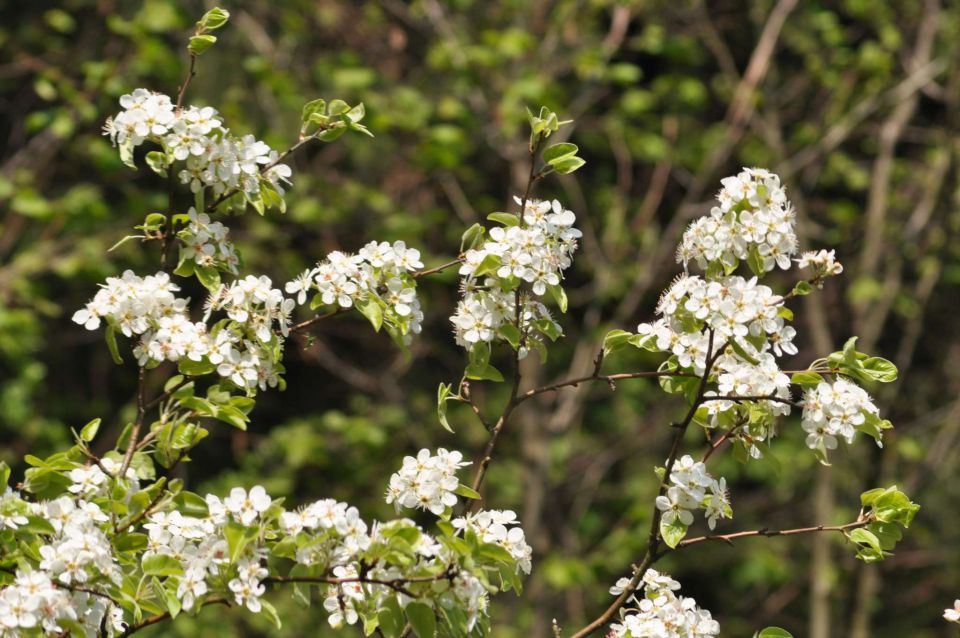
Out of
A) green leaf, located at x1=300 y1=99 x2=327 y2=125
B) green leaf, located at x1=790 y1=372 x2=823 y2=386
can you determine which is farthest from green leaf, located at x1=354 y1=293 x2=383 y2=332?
green leaf, located at x1=790 y1=372 x2=823 y2=386

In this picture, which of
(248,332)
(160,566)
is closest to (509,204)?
(248,332)

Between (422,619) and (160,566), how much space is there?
32 centimetres

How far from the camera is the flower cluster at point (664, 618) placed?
148cm

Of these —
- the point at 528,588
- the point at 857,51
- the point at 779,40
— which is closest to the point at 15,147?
the point at 528,588

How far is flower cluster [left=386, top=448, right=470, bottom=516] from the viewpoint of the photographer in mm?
1464

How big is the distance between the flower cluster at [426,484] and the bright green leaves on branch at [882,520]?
51 cm

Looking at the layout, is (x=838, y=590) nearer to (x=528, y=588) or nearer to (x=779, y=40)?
(x=528, y=588)

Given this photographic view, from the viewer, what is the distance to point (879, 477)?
15.5ft

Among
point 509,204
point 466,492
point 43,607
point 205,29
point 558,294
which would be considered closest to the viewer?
point 43,607

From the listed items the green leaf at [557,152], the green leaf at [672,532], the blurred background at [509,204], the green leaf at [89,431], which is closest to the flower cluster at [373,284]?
the green leaf at [557,152]

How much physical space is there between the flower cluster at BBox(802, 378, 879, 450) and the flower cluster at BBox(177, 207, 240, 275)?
81 centimetres

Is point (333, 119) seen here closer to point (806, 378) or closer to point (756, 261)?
point (756, 261)

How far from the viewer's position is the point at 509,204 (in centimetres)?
488

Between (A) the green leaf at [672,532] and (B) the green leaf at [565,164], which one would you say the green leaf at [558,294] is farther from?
(A) the green leaf at [672,532]
